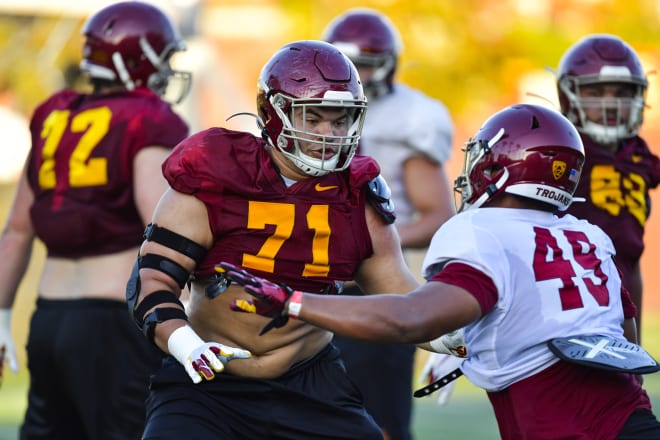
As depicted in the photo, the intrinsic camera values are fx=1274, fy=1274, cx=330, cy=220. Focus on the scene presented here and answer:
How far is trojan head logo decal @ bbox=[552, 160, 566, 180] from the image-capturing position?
365 cm

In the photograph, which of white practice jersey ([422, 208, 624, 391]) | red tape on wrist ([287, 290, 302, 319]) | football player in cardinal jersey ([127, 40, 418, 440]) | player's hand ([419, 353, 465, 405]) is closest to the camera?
red tape on wrist ([287, 290, 302, 319])

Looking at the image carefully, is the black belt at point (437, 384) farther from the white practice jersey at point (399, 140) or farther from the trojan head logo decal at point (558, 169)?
the white practice jersey at point (399, 140)

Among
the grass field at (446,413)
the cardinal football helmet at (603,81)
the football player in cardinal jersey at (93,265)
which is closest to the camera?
the football player in cardinal jersey at (93,265)

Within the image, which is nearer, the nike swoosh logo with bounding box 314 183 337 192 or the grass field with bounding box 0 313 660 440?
the nike swoosh logo with bounding box 314 183 337 192

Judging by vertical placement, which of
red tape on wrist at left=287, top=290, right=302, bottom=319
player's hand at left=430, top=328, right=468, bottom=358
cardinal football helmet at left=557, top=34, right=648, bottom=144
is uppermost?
red tape on wrist at left=287, top=290, right=302, bottom=319

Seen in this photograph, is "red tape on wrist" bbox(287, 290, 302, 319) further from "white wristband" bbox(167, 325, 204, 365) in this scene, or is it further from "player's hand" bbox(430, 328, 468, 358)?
"player's hand" bbox(430, 328, 468, 358)

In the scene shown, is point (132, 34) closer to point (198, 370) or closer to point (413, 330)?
point (198, 370)

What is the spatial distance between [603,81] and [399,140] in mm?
1124

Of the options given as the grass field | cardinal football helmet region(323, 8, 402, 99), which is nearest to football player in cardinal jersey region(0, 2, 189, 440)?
cardinal football helmet region(323, 8, 402, 99)

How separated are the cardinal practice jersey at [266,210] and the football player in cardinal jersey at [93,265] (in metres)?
0.99

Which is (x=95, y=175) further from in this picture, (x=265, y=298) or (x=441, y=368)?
(x=265, y=298)

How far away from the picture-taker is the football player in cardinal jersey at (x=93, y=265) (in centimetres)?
486

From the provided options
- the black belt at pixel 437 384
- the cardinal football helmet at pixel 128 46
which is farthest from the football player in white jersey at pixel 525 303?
the cardinal football helmet at pixel 128 46

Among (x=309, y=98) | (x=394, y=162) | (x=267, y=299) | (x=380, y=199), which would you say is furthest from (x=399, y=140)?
(x=267, y=299)
